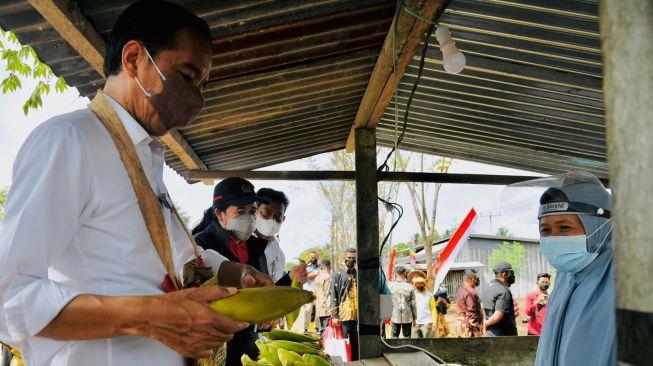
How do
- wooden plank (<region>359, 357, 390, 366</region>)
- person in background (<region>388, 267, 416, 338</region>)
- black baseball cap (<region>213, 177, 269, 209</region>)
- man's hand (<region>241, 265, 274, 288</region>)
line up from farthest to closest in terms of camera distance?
person in background (<region>388, 267, 416, 338</region>)
wooden plank (<region>359, 357, 390, 366</region>)
black baseball cap (<region>213, 177, 269, 209</region>)
man's hand (<region>241, 265, 274, 288</region>)

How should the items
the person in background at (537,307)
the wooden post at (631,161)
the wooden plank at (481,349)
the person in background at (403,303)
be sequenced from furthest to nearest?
the person in background at (403,303), the person in background at (537,307), the wooden plank at (481,349), the wooden post at (631,161)

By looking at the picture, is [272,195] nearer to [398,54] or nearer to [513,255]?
[398,54]

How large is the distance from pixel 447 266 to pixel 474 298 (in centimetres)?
85

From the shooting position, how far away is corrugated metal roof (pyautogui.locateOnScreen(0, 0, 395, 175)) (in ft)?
9.57

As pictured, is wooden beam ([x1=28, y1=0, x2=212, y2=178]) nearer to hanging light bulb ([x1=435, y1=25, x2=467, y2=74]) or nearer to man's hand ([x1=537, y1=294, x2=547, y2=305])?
hanging light bulb ([x1=435, y1=25, x2=467, y2=74])

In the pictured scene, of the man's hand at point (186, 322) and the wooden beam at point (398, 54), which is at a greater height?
the wooden beam at point (398, 54)

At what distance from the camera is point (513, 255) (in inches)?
1495

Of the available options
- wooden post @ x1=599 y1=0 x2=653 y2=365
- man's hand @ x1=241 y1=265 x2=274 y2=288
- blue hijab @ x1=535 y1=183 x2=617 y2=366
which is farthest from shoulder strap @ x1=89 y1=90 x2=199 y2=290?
blue hijab @ x1=535 y1=183 x2=617 y2=366

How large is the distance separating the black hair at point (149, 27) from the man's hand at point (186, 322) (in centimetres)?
75

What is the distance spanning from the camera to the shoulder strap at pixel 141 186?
4.58 feet

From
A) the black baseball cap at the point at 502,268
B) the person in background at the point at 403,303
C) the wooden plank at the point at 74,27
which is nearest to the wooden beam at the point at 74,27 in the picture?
the wooden plank at the point at 74,27

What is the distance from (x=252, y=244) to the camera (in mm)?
4746

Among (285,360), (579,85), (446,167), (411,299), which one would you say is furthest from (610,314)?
(446,167)

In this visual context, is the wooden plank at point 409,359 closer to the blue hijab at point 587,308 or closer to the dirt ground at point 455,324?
the blue hijab at point 587,308
